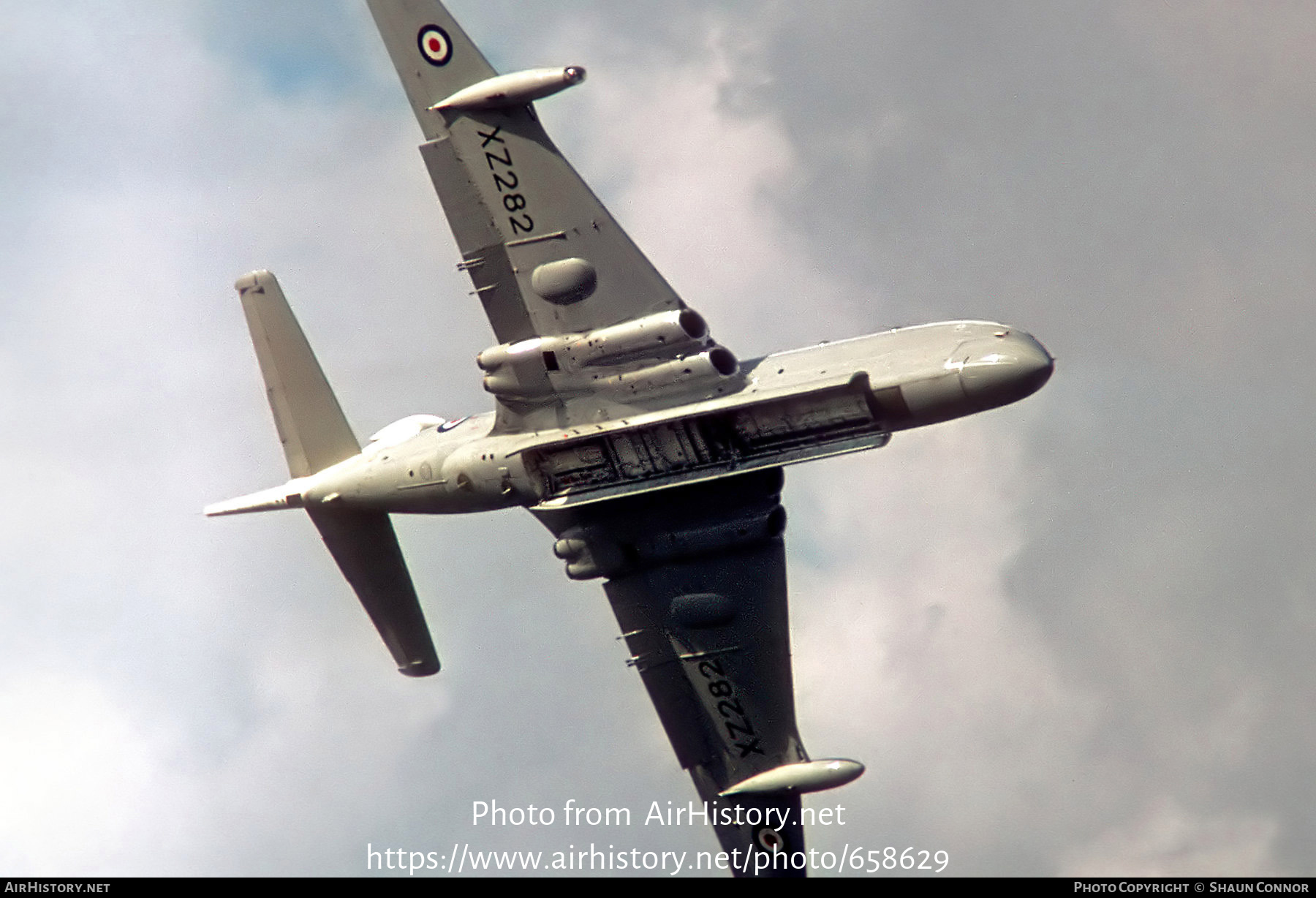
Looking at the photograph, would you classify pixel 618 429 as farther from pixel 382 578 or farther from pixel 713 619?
pixel 382 578

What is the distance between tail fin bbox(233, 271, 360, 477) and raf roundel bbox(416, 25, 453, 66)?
809cm

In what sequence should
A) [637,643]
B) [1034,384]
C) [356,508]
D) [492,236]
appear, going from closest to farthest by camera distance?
1. [1034,384]
2. [492,236]
3. [356,508]
4. [637,643]

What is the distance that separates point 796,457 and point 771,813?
1288 cm

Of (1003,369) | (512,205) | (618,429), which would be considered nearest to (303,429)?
(512,205)

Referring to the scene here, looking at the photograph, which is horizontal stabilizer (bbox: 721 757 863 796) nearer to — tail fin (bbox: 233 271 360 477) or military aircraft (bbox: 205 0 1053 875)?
military aircraft (bbox: 205 0 1053 875)

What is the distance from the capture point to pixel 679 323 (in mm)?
41625

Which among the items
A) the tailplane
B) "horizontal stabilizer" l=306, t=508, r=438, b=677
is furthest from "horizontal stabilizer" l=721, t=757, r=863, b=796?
the tailplane

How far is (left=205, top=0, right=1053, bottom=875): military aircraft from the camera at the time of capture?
40.7 meters

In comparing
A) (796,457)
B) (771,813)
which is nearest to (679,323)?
(796,457)

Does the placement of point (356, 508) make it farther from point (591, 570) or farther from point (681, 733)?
point (681, 733)

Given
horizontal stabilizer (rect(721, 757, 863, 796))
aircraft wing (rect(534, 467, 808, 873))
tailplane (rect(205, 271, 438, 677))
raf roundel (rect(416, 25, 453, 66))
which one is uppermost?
raf roundel (rect(416, 25, 453, 66))

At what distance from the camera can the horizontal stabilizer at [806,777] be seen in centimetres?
4725

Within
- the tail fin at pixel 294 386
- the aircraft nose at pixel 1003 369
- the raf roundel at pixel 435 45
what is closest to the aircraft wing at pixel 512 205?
the raf roundel at pixel 435 45
